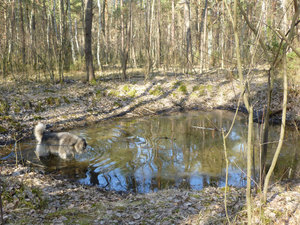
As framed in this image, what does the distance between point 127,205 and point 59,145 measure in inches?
145

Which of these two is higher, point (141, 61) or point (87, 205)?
point (141, 61)

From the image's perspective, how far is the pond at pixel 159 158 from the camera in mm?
6367

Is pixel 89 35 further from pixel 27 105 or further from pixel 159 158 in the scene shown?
pixel 159 158

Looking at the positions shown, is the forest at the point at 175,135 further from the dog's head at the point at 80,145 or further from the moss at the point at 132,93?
the dog's head at the point at 80,145

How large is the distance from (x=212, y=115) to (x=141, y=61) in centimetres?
1546

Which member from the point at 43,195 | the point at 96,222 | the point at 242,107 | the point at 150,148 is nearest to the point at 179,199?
the point at 96,222

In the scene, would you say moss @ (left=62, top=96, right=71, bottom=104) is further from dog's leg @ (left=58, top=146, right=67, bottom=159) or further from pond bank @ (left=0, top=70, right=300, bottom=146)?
dog's leg @ (left=58, top=146, right=67, bottom=159)

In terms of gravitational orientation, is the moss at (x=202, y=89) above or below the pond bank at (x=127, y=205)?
above

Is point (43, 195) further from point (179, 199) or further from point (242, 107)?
point (242, 107)

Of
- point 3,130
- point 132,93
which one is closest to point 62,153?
point 3,130

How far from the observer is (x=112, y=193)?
566 centimetres

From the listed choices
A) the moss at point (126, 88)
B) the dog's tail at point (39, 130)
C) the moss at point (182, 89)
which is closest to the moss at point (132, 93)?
the moss at point (126, 88)

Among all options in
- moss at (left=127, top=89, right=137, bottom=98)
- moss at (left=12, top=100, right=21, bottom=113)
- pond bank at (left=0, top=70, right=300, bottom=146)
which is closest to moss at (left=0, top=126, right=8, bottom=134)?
pond bank at (left=0, top=70, right=300, bottom=146)

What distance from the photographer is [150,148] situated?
27.9 ft
